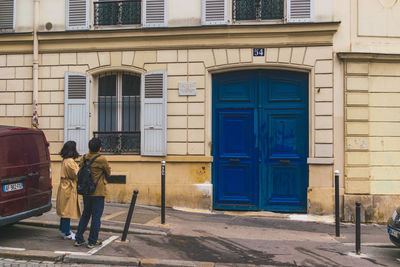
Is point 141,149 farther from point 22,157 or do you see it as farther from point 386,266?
point 386,266

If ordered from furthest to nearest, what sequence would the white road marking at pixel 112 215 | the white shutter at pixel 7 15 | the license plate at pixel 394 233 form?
the white shutter at pixel 7 15, the white road marking at pixel 112 215, the license plate at pixel 394 233

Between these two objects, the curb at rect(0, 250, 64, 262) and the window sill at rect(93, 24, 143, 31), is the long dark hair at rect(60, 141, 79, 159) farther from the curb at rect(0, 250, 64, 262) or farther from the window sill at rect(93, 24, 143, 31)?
the window sill at rect(93, 24, 143, 31)

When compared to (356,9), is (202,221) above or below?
below

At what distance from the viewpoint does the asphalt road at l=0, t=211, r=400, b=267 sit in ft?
20.3

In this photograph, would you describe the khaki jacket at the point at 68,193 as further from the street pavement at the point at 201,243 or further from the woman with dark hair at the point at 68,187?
the street pavement at the point at 201,243

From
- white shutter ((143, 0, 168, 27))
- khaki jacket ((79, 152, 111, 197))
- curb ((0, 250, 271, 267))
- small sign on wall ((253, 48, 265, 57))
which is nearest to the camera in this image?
curb ((0, 250, 271, 267))

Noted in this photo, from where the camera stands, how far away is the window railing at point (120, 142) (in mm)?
10070

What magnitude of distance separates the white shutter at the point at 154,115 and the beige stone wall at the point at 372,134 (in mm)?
4383

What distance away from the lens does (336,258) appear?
249 inches

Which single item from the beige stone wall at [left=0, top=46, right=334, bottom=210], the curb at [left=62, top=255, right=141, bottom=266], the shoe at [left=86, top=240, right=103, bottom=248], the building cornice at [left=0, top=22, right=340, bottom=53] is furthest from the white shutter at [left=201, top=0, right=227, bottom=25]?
the curb at [left=62, top=255, right=141, bottom=266]

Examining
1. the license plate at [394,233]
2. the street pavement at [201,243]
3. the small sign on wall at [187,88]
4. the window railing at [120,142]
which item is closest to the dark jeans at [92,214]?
the street pavement at [201,243]

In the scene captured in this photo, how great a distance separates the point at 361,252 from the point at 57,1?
9.31 metres

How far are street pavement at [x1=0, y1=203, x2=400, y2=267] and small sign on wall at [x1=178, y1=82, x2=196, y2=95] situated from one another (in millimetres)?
2944

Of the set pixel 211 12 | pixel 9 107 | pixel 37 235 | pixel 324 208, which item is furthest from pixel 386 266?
pixel 9 107
